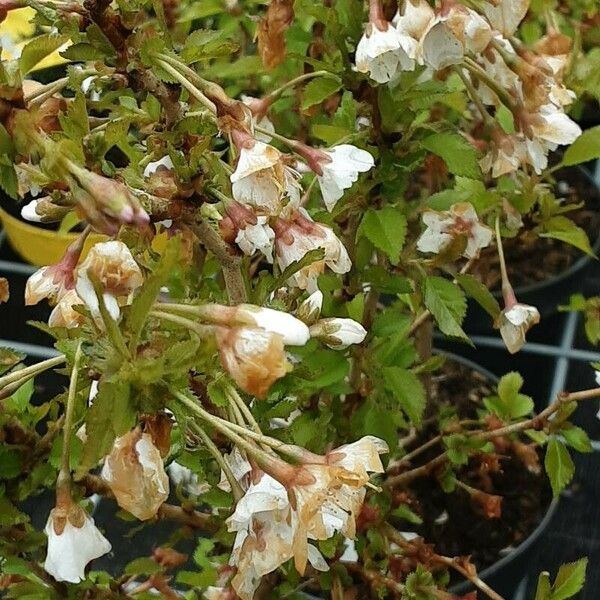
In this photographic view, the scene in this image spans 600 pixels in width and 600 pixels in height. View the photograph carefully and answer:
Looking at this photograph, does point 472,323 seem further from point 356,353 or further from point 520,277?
point 356,353

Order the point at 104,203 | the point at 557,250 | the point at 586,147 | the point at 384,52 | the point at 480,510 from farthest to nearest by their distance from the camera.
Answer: the point at 557,250, the point at 480,510, the point at 586,147, the point at 384,52, the point at 104,203

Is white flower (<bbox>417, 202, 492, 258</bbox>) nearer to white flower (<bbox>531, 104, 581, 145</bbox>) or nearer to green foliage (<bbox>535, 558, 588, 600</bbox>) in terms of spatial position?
white flower (<bbox>531, 104, 581, 145</bbox>)

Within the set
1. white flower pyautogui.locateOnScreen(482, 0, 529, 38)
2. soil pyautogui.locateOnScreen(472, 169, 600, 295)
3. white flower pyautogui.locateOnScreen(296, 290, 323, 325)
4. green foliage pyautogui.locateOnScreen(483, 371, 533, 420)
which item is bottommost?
soil pyautogui.locateOnScreen(472, 169, 600, 295)

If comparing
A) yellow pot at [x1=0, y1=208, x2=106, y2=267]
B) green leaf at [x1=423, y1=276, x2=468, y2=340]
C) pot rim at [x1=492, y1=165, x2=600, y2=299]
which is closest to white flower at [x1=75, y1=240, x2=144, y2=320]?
green leaf at [x1=423, y1=276, x2=468, y2=340]

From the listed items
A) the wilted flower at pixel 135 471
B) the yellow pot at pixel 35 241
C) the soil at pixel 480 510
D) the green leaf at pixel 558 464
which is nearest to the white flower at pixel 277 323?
the wilted flower at pixel 135 471

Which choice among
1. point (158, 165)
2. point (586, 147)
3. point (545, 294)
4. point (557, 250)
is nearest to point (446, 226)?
point (586, 147)

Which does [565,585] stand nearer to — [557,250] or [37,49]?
[37,49]
